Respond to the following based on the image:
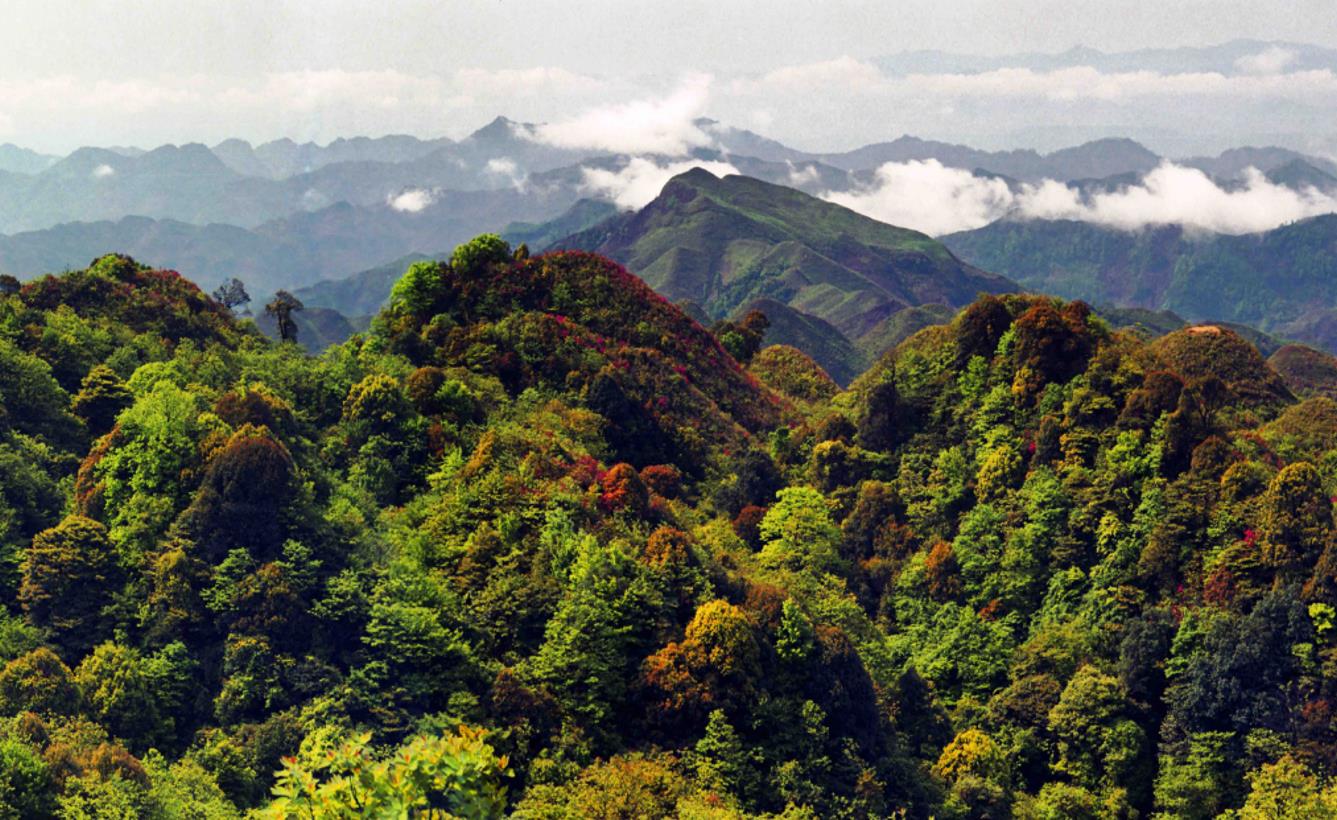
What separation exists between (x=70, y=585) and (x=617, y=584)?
16.1m

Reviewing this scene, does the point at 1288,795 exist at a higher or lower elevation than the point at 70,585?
lower

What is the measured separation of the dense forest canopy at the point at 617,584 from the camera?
115 ft

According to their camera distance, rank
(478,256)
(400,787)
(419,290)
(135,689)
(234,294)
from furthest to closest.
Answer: (234,294), (478,256), (419,290), (135,689), (400,787)

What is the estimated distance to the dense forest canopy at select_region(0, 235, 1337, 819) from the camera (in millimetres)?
35062

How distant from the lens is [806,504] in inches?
2292

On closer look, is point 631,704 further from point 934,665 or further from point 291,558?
point 934,665

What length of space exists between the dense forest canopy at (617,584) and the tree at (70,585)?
4.4 inches

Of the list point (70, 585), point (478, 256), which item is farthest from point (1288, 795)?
point (478, 256)

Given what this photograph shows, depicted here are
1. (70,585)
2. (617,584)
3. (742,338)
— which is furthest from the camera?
(742,338)

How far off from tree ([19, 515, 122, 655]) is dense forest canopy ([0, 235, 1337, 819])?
11cm

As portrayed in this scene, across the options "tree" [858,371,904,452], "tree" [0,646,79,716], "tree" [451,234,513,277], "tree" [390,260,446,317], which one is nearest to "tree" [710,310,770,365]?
"tree" [451,234,513,277]

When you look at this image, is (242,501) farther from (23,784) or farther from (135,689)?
(23,784)

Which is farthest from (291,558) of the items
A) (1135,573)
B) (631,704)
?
(1135,573)

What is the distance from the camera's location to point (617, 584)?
39688 millimetres
